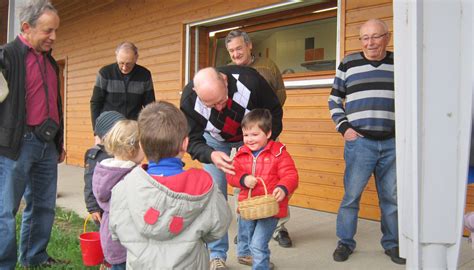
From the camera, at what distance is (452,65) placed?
1.41 metres

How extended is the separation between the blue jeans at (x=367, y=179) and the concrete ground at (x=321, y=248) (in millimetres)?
168

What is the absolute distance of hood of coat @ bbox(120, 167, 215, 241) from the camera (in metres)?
1.83

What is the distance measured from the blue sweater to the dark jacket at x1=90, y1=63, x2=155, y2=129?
6.38 ft

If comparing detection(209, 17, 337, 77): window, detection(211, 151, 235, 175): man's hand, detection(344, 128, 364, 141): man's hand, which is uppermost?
detection(209, 17, 337, 77): window

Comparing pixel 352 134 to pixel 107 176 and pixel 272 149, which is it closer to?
pixel 272 149

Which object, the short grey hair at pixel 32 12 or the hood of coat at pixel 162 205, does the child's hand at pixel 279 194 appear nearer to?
the hood of coat at pixel 162 205

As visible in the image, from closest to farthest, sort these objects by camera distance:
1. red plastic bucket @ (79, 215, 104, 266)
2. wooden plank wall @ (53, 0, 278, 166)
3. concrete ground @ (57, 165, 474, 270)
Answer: red plastic bucket @ (79, 215, 104, 266), concrete ground @ (57, 165, 474, 270), wooden plank wall @ (53, 0, 278, 166)

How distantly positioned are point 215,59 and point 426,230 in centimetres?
545

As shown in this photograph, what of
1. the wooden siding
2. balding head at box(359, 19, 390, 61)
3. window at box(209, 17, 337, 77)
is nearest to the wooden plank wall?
the wooden siding

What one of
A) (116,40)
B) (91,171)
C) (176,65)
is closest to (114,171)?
(91,171)

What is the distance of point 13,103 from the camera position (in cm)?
273

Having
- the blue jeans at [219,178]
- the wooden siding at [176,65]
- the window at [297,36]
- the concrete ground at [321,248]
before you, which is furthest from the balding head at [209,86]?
the window at [297,36]

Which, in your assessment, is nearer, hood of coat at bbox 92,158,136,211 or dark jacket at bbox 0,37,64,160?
hood of coat at bbox 92,158,136,211

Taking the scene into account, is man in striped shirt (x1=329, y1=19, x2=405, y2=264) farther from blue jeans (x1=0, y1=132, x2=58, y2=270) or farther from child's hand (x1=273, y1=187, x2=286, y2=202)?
blue jeans (x1=0, y1=132, x2=58, y2=270)
